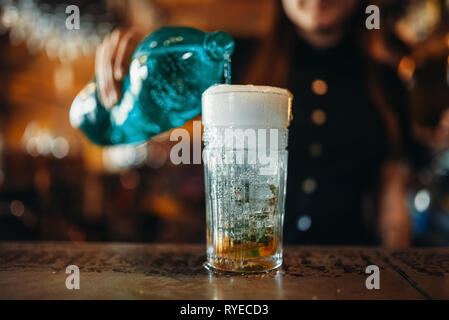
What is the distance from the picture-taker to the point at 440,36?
2.79 metres

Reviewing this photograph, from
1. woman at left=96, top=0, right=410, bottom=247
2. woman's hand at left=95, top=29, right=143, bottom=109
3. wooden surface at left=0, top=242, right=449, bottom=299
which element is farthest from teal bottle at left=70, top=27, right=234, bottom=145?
woman at left=96, top=0, right=410, bottom=247

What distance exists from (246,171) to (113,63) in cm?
52

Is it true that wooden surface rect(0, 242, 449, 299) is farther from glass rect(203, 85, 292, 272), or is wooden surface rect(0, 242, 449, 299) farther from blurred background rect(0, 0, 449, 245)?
blurred background rect(0, 0, 449, 245)

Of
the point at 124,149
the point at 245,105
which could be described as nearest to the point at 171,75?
the point at 245,105

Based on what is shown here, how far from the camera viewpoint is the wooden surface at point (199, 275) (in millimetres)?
727

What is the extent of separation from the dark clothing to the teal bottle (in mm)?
922

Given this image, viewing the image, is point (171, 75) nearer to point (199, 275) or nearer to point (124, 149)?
point (199, 275)

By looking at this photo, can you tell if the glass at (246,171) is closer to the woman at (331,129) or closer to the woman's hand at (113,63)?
the woman's hand at (113,63)

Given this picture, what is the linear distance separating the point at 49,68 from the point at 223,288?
6.90 m

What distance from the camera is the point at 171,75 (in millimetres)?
959

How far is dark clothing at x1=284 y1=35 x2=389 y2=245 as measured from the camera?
1.83 metres

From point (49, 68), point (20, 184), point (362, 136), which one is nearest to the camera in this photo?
point (362, 136)
